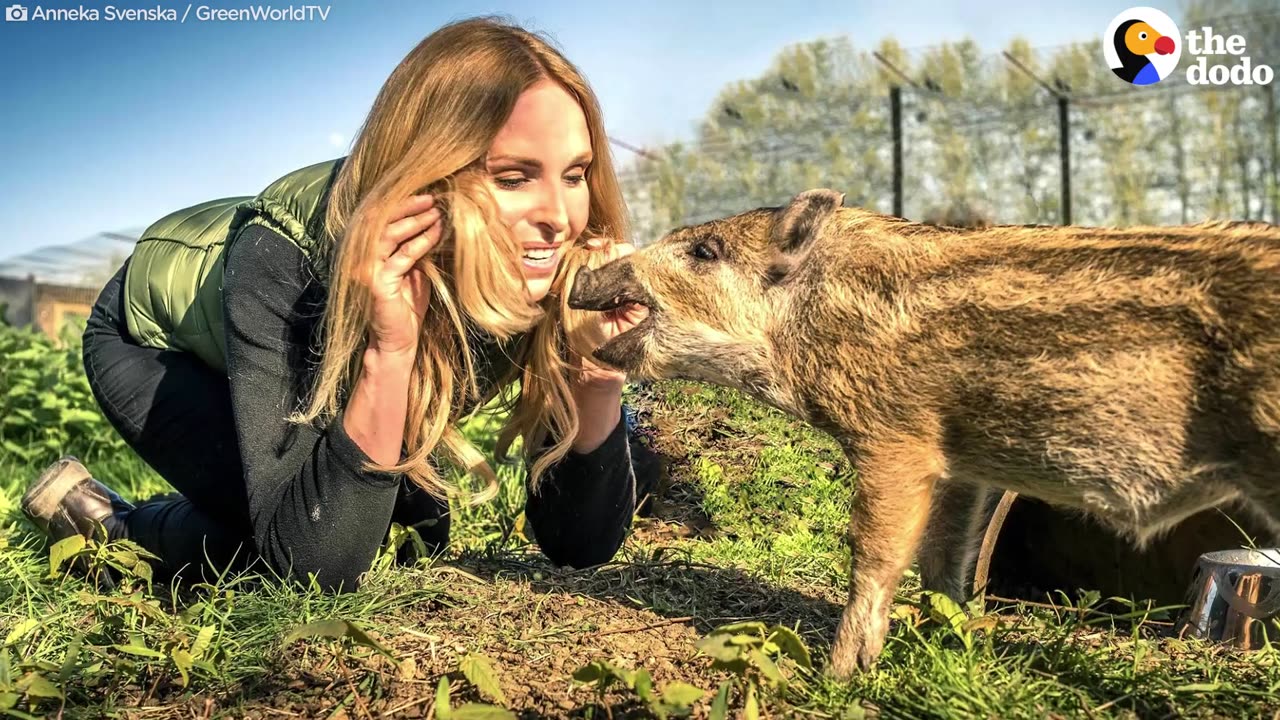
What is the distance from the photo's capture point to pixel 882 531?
2416mm

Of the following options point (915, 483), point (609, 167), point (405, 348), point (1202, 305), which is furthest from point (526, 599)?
point (1202, 305)

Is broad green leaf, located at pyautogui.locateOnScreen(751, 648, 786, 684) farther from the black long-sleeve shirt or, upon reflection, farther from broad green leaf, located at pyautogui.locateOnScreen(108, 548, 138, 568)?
broad green leaf, located at pyautogui.locateOnScreen(108, 548, 138, 568)

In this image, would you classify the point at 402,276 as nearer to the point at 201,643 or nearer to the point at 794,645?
the point at 201,643

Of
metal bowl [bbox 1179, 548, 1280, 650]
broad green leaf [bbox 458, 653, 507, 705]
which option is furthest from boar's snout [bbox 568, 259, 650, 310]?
metal bowl [bbox 1179, 548, 1280, 650]

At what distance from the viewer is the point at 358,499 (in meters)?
2.86

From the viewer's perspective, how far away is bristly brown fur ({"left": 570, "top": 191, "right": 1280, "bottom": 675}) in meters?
2.11

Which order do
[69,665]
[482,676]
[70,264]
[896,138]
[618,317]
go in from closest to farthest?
[482,676] → [69,665] → [618,317] → [896,138] → [70,264]

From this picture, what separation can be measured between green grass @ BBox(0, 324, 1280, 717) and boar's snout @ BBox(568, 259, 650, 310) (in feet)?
2.71

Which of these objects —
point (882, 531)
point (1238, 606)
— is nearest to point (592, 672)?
point (882, 531)

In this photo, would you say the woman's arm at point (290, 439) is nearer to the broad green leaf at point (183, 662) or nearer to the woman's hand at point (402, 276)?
the woman's hand at point (402, 276)

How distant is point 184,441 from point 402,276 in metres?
1.21

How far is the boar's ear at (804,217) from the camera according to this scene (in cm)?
271

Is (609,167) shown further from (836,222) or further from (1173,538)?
(1173,538)

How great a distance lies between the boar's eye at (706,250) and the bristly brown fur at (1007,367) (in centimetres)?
14
